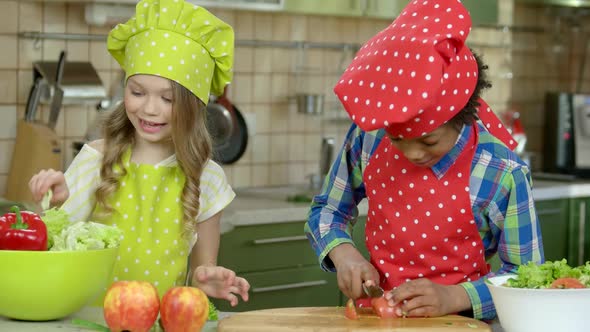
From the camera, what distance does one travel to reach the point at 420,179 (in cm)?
198

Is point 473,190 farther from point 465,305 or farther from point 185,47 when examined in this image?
point 185,47

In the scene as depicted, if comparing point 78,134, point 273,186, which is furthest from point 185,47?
point 273,186

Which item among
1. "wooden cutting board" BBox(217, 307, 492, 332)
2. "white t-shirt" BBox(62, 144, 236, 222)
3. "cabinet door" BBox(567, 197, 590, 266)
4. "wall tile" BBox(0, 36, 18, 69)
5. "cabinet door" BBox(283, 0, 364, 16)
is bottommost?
"cabinet door" BBox(567, 197, 590, 266)

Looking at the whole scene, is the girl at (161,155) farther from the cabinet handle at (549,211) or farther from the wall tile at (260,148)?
the cabinet handle at (549,211)

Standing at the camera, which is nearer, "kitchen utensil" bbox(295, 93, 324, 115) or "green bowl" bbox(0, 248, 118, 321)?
"green bowl" bbox(0, 248, 118, 321)

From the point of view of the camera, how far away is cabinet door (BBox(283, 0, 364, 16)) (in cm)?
388

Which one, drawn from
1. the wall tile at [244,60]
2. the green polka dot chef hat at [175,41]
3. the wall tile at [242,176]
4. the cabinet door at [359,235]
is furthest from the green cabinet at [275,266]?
the green polka dot chef hat at [175,41]

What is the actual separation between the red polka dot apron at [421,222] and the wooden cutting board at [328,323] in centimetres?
18

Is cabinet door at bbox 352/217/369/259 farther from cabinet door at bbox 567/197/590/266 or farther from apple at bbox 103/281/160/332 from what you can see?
apple at bbox 103/281/160/332

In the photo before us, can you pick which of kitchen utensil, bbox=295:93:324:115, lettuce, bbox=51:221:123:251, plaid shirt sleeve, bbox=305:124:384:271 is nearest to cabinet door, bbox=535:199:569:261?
kitchen utensil, bbox=295:93:324:115

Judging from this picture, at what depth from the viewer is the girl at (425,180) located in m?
1.68

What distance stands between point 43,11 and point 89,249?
2.00 metres

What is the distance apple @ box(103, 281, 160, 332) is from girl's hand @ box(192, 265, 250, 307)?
226 mm

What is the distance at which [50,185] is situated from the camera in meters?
1.92
